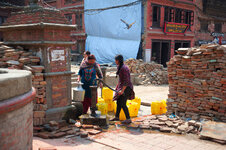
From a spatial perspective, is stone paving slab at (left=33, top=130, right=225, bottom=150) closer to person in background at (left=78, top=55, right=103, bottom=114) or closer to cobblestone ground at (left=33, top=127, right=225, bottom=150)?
cobblestone ground at (left=33, top=127, right=225, bottom=150)

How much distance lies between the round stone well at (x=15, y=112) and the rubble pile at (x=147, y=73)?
12.5 metres

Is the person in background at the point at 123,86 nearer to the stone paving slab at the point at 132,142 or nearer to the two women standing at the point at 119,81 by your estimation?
the two women standing at the point at 119,81

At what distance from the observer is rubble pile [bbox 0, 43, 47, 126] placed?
18.3ft

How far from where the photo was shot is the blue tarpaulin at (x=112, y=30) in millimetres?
19766

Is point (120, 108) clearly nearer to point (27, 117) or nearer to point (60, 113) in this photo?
point (60, 113)

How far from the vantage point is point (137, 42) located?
65.5ft

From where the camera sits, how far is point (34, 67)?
558 cm

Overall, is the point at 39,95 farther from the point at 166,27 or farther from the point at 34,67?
the point at 166,27

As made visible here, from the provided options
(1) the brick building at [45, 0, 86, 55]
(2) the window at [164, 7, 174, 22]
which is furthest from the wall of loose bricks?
(2) the window at [164, 7, 174, 22]

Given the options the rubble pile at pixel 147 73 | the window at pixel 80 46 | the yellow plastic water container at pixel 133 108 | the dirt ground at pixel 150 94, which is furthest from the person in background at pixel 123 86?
the window at pixel 80 46

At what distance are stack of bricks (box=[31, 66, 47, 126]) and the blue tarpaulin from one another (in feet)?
47.6

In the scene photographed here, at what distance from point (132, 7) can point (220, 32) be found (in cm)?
1424

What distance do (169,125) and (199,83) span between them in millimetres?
1484

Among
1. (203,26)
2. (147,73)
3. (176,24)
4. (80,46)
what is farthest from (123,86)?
(203,26)
